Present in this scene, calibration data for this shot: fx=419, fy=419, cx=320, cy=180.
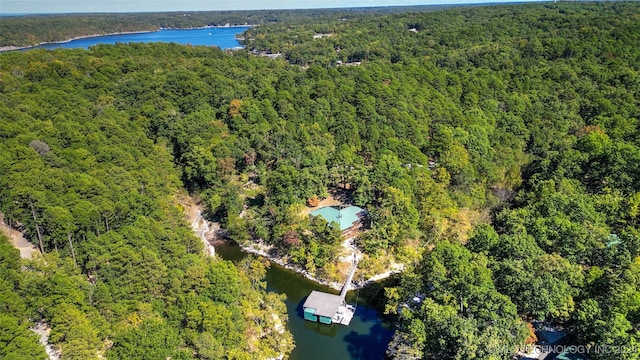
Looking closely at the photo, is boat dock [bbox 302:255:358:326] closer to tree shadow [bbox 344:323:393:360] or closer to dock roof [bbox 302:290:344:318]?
dock roof [bbox 302:290:344:318]

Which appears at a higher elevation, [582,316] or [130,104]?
[130,104]

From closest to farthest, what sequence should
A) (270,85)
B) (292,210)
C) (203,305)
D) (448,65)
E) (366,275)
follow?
(203,305), (366,275), (292,210), (270,85), (448,65)

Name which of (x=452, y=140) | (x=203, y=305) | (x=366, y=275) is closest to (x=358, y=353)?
(x=366, y=275)

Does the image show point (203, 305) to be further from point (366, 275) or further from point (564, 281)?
point (564, 281)

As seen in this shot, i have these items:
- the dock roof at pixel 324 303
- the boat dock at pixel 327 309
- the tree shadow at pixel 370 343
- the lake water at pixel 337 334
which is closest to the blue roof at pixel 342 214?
the lake water at pixel 337 334

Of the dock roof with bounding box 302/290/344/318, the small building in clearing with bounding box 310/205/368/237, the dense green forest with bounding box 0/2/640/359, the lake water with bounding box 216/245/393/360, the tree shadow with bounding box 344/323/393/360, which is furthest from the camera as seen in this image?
the small building in clearing with bounding box 310/205/368/237

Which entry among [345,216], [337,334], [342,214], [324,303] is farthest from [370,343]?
[342,214]

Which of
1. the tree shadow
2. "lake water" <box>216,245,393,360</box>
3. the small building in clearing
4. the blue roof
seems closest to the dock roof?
"lake water" <box>216,245,393,360</box>
